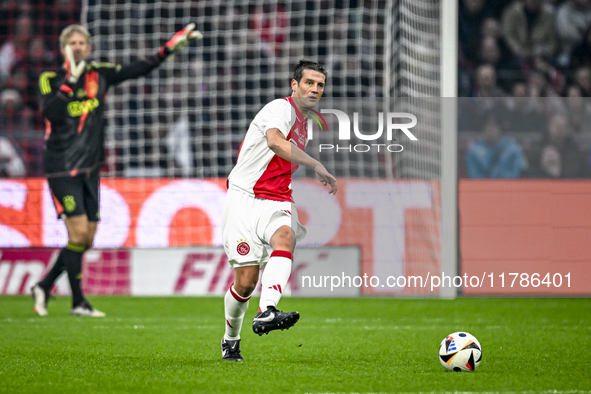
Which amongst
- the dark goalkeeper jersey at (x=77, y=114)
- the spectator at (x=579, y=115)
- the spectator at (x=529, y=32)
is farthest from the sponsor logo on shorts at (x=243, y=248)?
the spectator at (x=529, y=32)

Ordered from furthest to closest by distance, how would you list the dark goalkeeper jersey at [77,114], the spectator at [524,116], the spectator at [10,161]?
the spectator at [10,161]
the spectator at [524,116]
the dark goalkeeper jersey at [77,114]

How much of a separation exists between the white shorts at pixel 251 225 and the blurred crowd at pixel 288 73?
544cm

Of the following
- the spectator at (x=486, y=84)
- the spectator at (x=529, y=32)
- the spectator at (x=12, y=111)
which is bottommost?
the spectator at (x=12, y=111)

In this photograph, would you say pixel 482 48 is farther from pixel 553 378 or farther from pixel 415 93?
pixel 553 378

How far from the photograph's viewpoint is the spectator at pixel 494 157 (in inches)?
364

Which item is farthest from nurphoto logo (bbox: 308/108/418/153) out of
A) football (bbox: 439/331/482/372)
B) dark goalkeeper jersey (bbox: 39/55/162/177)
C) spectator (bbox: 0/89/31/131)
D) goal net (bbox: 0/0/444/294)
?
spectator (bbox: 0/89/31/131)

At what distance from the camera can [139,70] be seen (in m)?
7.43

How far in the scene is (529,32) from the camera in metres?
12.9

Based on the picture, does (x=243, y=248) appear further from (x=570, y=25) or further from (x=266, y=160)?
(x=570, y=25)

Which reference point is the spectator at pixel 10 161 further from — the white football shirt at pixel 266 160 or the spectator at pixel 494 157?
the white football shirt at pixel 266 160

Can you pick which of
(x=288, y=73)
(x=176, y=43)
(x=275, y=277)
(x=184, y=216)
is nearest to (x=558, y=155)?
(x=288, y=73)

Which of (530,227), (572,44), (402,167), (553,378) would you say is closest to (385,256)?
(402,167)

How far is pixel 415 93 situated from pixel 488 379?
5.35 meters

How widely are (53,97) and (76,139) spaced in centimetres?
40
